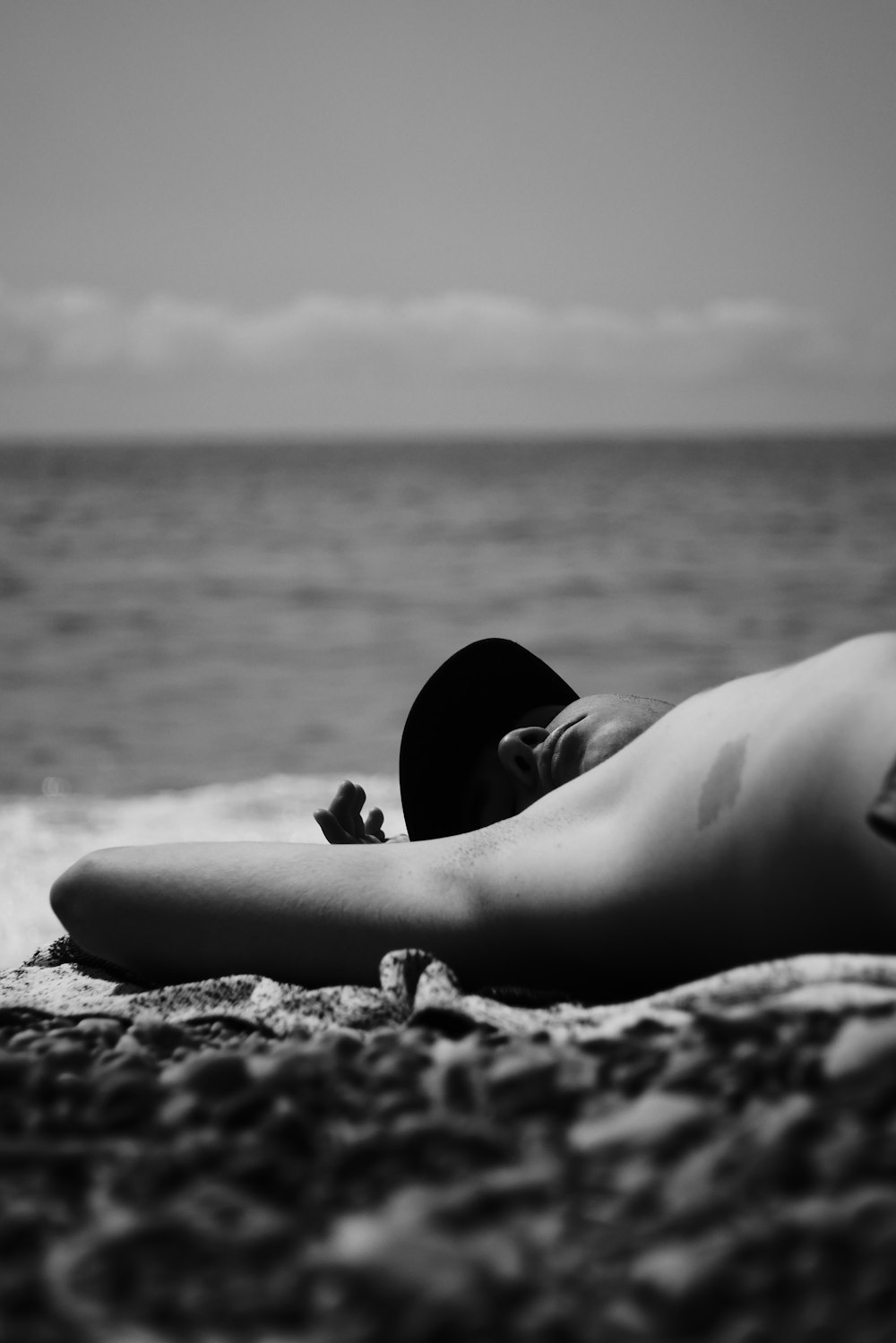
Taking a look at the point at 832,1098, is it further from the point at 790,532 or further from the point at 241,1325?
the point at 790,532

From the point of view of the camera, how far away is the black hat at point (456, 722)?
2248mm

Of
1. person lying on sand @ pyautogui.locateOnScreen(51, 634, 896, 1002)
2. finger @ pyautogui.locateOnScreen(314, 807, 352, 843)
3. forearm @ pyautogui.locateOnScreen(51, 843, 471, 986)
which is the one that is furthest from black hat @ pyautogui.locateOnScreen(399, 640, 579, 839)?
forearm @ pyautogui.locateOnScreen(51, 843, 471, 986)

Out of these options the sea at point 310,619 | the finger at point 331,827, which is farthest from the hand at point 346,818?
the sea at point 310,619

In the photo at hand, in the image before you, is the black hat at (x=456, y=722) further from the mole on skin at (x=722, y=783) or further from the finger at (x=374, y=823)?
the mole on skin at (x=722, y=783)

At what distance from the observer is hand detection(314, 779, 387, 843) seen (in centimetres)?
213

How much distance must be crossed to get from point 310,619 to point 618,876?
1106 centimetres

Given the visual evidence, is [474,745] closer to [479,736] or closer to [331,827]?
[479,736]

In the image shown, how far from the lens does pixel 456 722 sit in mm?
2295

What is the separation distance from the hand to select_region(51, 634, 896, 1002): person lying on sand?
0.36 metres

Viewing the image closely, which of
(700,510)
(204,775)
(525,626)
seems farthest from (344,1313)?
(700,510)

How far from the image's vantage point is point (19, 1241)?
885mm

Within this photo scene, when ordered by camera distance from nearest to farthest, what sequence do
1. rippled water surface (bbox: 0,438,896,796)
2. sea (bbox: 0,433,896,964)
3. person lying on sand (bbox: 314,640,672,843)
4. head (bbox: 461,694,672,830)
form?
head (bbox: 461,694,672,830)
person lying on sand (bbox: 314,640,672,843)
sea (bbox: 0,433,896,964)
rippled water surface (bbox: 0,438,896,796)

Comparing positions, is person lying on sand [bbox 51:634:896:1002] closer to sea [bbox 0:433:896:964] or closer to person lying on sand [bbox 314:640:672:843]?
person lying on sand [bbox 314:640:672:843]

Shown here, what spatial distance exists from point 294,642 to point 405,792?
8805 mm
